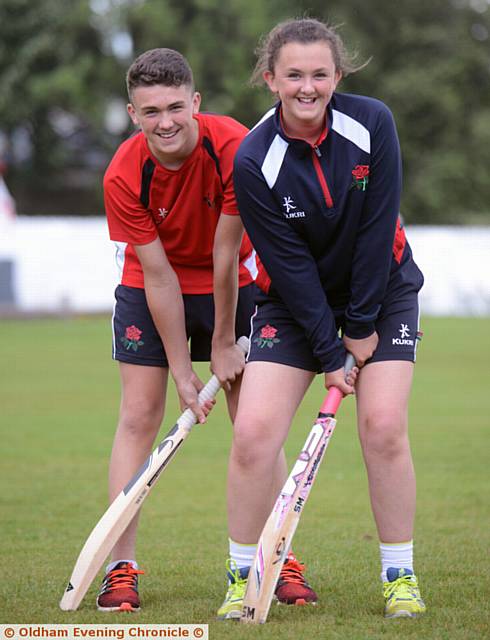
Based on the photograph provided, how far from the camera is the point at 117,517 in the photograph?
4.67 meters

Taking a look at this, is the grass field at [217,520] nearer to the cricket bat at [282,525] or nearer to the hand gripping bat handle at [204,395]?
the cricket bat at [282,525]

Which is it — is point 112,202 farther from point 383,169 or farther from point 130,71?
point 383,169

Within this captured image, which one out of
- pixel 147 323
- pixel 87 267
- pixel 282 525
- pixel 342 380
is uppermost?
pixel 147 323

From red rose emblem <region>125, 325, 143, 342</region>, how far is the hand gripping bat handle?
35 centimetres

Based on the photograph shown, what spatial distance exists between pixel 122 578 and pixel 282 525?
30.7 inches

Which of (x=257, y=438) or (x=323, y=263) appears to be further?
(x=323, y=263)

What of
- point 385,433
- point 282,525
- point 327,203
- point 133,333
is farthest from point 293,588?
point 327,203

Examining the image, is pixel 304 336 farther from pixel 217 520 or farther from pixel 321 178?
pixel 217 520

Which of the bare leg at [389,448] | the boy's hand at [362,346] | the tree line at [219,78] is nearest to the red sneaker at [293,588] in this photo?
the bare leg at [389,448]

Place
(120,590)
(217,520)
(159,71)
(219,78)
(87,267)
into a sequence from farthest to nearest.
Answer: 1. (219,78)
2. (87,267)
3. (217,520)
4. (120,590)
5. (159,71)

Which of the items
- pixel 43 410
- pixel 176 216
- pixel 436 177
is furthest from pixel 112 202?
pixel 436 177

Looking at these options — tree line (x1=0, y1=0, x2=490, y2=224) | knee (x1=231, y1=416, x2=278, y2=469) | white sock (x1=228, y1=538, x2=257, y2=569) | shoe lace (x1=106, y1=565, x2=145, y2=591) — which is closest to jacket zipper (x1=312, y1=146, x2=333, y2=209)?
knee (x1=231, y1=416, x2=278, y2=469)

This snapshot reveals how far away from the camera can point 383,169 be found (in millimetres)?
4379

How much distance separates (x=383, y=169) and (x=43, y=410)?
26.1ft
